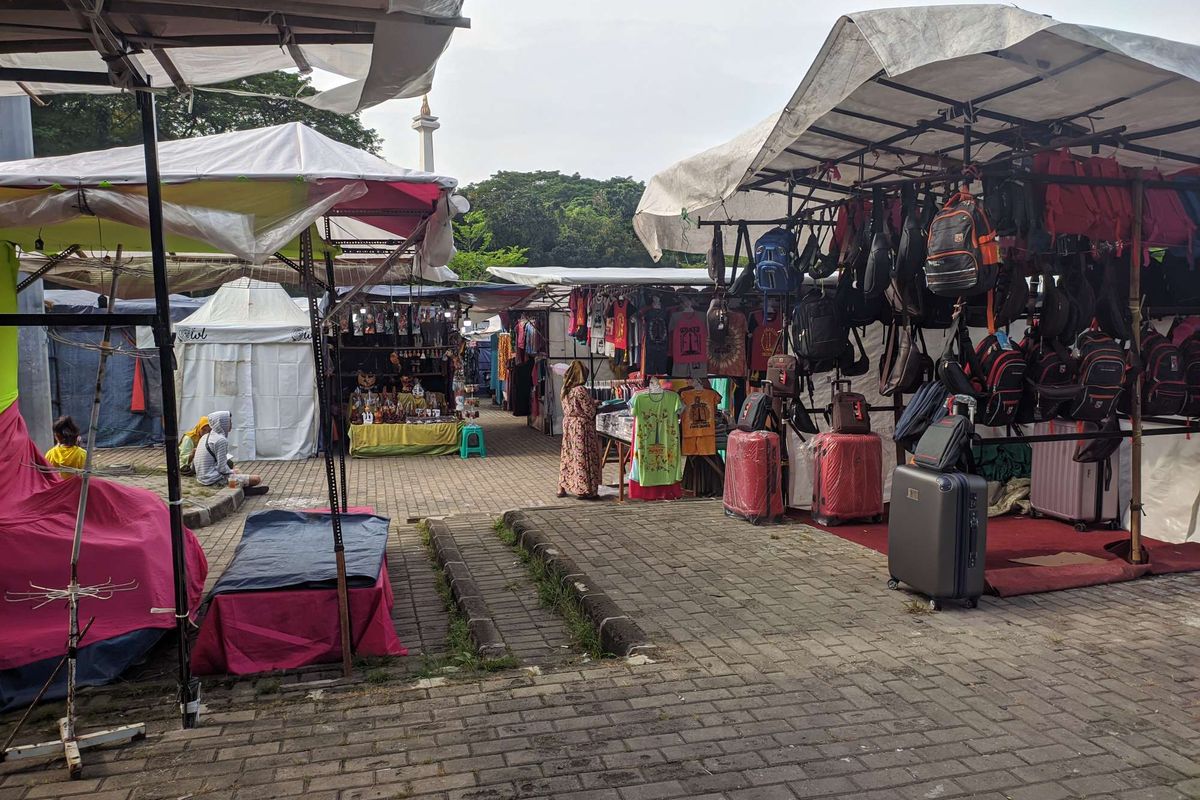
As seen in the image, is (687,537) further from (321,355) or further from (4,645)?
(4,645)

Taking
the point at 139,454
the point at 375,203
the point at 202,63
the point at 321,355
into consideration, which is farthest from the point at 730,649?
the point at 139,454

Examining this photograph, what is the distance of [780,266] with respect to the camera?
24.5 feet

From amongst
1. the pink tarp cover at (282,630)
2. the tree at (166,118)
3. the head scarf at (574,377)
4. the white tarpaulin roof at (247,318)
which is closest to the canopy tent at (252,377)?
the white tarpaulin roof at (247,318)

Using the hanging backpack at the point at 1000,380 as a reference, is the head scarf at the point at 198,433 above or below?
below

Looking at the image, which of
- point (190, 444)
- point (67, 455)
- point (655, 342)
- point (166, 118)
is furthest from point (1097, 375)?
point (166, 118)

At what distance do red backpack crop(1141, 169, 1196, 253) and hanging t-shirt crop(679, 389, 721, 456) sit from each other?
4.83 m

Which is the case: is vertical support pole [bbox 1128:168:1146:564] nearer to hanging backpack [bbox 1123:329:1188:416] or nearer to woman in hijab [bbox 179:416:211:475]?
hanging backpack [bbox 1123:329:1188:416]

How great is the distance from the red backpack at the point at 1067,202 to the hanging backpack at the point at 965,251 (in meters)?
0.67

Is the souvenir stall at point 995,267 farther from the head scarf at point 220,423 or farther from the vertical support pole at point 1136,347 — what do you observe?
the head scarf at point 220,423

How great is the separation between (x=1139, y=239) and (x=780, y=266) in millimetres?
2629

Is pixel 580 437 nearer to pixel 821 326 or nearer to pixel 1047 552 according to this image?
pixel 821 326

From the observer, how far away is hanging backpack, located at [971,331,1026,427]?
5738 millimetres

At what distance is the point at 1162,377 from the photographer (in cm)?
632

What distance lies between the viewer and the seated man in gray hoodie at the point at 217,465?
11.6m
